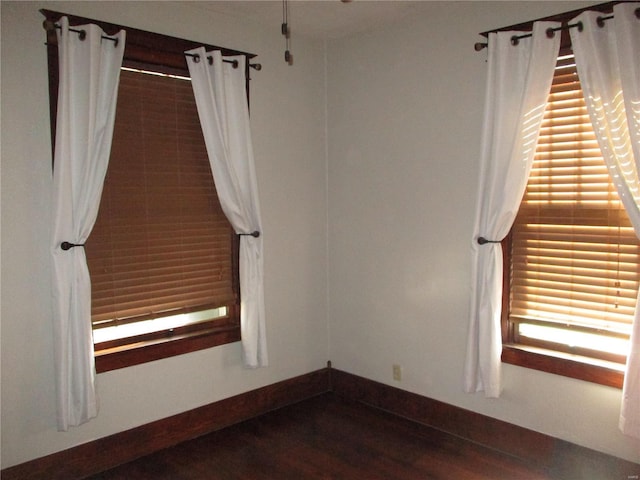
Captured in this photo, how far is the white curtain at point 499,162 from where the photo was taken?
2.76m

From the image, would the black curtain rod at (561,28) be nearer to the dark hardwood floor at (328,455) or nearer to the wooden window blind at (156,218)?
the wooden window blind at (156,218)

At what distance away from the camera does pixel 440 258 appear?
11.2 ft

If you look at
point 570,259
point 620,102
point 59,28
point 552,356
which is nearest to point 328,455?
point 552,356

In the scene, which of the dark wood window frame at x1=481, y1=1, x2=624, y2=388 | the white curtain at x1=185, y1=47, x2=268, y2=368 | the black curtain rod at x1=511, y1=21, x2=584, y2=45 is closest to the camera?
the black curtain rod at x1=511, y1=21, x2=584, y2=45

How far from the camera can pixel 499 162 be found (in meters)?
2.89

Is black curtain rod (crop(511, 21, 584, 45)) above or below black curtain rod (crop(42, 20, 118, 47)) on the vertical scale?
below

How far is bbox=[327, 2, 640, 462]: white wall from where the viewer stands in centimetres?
298

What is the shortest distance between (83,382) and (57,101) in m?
1.48

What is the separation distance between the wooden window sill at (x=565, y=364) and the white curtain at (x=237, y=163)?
1.59 meters

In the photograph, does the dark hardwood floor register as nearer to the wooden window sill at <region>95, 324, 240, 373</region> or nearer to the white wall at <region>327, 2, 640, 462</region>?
the white wall at <region>327, 2, 640, 462</region>

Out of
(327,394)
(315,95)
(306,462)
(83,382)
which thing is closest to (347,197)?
(315,95)

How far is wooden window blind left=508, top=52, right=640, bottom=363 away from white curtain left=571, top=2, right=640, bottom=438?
0.19 metres

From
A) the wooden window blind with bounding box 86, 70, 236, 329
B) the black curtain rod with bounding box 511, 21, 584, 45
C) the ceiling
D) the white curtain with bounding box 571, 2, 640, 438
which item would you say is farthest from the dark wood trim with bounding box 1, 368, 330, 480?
the black curtain rod with bounding box 511, 21, 584, 45

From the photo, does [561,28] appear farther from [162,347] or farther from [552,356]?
[162,347]
